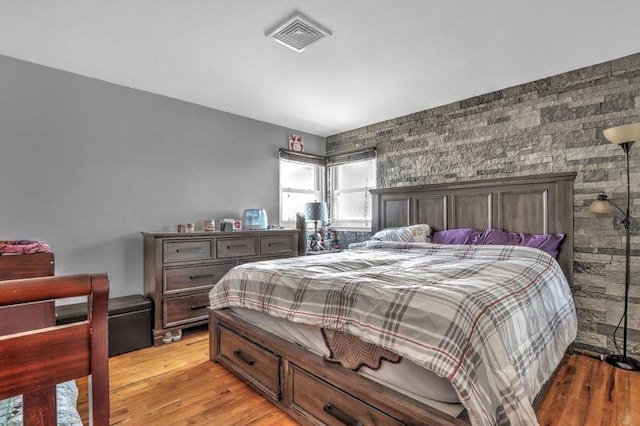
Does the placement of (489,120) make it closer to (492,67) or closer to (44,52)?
(492,67)

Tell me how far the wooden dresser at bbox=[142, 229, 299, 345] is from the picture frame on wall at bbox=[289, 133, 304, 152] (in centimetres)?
153

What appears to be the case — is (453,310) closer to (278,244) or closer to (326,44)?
(326,44)

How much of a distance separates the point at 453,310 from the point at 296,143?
3.64 metres

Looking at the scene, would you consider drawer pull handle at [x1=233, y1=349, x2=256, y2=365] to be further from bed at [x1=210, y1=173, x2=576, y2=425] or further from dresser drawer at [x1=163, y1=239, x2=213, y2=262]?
dresser drawer at [x1=163, y1=239, x2=213, y2=262]

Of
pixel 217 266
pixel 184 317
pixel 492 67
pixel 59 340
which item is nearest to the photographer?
pixel 59 340

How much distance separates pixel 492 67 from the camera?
9.05 ft

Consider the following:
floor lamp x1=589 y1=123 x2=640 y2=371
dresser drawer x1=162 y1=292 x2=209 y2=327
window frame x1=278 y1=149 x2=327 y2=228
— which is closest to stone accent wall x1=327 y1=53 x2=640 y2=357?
floor lamp x1=589 y1=123 x2=640 y2=371

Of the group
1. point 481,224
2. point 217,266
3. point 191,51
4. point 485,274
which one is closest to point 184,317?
point 217,266

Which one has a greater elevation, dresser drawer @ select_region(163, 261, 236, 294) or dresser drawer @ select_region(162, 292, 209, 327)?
dresser drawer @ select_region(163, 261, 236, 294)

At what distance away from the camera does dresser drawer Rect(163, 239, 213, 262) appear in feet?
9.80

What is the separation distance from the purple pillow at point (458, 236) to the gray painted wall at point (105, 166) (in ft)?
7.51

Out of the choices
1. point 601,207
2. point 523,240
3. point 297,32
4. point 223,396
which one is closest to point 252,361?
point 223,396

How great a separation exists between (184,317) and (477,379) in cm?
265

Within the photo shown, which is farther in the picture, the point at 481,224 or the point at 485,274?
the point at 481,224
